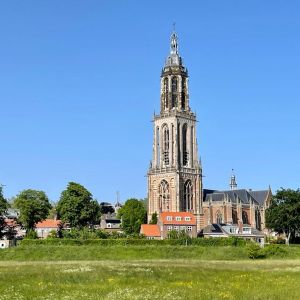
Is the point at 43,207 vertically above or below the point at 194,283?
above

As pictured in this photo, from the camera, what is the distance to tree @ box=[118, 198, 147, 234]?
143 meters

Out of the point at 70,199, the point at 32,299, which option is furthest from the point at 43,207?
A: the point at 32,299

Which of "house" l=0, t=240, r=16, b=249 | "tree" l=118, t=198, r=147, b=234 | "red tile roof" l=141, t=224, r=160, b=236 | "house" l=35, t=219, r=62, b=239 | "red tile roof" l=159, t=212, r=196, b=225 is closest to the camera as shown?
"house" l=0, t=240, r=16, b=249

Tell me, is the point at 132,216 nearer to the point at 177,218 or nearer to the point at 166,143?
the point at 177,218

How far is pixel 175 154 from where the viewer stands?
147 meters

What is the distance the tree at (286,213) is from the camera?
424 ft

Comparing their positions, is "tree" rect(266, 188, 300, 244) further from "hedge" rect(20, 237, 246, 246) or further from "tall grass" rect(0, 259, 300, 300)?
"tall grass" rect(0, 259, 300, 300)

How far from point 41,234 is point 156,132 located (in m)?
40.2

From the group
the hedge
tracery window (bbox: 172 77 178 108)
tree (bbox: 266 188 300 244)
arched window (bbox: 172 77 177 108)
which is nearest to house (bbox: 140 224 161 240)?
the hedge

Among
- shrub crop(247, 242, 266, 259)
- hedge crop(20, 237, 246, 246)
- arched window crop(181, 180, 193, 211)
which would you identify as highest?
arched window crop(181, 180, 193, 211)

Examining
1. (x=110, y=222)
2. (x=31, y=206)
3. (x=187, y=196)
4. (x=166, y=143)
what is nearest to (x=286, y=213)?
(x=187, y=196)

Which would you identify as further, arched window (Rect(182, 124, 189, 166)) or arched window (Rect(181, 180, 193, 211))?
arched window (Rect(182, 124, 189, 166))

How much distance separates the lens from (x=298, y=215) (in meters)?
129

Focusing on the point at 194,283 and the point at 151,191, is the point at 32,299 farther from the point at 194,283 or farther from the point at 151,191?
the point at 151,191
